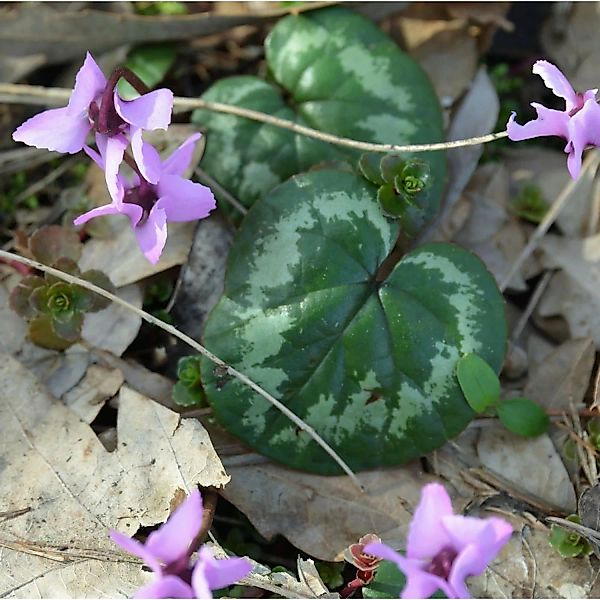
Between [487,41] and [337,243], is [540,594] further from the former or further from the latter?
[487,41]

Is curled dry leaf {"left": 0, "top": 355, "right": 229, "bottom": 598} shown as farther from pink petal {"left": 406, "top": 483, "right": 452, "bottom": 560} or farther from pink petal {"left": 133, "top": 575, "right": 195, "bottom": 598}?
pink petal {"left": 406, "top": 483, "right": 452, "bottom": 560}

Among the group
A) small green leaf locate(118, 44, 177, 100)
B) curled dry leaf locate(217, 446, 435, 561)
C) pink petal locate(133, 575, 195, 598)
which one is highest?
small green leaf locate(118, 44, 177, 100)

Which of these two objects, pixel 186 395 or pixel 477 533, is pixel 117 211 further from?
pixel 477 533

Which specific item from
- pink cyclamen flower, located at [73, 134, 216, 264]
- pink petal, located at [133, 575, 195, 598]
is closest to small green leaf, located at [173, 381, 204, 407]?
pink cyclamen flower, located at [73, 134, 216, 264]

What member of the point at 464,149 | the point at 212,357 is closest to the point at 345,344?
the point at 212,357

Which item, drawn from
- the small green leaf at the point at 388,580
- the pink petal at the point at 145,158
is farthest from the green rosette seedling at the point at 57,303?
the small green leaf at the point at 388,580

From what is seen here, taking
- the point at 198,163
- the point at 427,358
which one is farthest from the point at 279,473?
the point at 198,163
